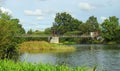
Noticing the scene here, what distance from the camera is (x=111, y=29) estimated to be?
141375 millimetres

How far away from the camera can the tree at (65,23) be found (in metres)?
170

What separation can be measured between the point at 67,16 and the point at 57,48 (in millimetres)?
100424

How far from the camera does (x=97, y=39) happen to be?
149500 millimetres

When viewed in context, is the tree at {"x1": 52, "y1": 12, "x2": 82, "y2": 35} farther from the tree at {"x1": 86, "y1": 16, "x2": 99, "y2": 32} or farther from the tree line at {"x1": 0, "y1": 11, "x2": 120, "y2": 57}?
the tree at {"x1": 86, "y1": 16, "x2": 99, "y2": 32}

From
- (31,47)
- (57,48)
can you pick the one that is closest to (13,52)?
(31,47)

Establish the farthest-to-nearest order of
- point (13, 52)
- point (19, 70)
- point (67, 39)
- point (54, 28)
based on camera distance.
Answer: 1. point (54, 28)
2. point (67, 39)
3. point (13, 52)
4. point (19, 70)

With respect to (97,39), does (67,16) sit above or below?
above

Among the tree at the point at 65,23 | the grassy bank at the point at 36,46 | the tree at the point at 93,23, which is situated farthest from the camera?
the tree at the point at 65,23

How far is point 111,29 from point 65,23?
3457 centimetres

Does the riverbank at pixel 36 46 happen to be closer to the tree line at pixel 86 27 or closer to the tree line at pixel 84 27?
the tree line at pixel 84 27

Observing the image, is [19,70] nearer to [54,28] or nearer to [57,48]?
[57,48]

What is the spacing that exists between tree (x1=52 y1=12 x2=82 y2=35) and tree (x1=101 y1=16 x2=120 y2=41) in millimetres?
28432

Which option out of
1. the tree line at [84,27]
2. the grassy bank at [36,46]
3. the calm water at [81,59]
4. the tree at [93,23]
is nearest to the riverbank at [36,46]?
the grassy bank at [36,46]

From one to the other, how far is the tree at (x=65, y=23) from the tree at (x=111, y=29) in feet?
93.3
